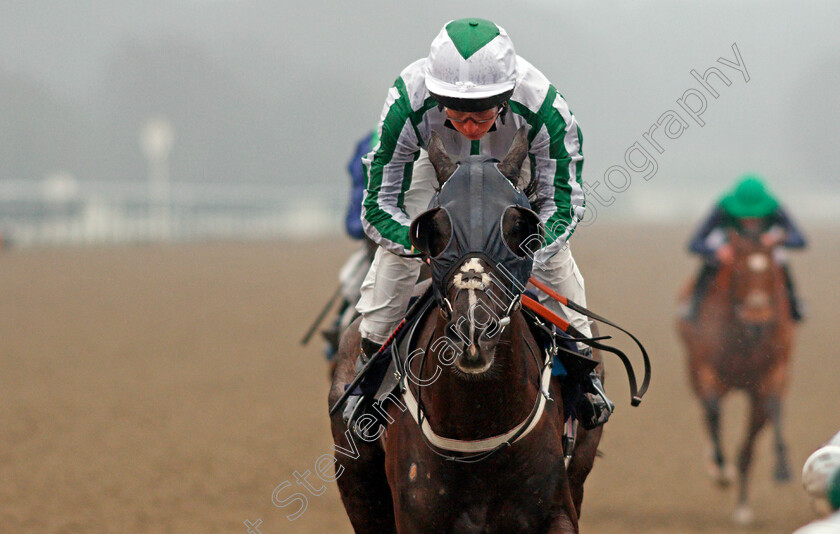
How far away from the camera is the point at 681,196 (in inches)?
2157

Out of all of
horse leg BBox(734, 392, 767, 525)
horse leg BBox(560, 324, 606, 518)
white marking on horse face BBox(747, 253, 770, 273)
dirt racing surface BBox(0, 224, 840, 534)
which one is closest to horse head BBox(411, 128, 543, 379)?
horse leg BBox(560, 324, 606, 518)

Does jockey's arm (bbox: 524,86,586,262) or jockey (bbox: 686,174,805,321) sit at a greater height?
jockey's arm (bbox: 524,86,586,262)

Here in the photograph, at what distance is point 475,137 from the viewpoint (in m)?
3.11

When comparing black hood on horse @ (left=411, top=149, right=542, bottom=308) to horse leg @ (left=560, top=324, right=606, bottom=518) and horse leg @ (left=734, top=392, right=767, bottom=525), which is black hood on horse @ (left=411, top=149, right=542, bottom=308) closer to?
horse leg @ (left=560, top=324, right=606, bottom=518)

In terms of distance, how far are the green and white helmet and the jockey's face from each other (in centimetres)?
3

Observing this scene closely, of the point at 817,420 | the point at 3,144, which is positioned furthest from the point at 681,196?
the point at 817,420

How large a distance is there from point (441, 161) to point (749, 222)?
186 inches

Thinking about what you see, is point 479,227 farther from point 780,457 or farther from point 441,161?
point 780,457

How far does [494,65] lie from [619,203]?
149 ft

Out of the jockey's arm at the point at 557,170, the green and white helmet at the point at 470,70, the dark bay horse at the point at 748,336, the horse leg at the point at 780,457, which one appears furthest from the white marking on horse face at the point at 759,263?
the green and white helmet at the point at 470,70

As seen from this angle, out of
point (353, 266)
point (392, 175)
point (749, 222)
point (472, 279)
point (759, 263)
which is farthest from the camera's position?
point (749, 222)

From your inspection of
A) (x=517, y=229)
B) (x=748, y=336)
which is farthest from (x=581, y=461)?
(x=748, y=336)

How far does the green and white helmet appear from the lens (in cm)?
300

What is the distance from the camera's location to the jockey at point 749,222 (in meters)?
7.03
